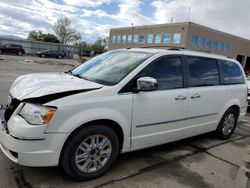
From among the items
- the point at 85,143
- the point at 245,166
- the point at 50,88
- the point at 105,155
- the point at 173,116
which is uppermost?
the point at 50,88

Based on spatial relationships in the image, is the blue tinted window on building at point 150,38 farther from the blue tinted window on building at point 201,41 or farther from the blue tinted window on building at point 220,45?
the blue tinted window on building at point 220,45

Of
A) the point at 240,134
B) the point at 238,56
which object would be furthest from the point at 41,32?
the point at 240,134

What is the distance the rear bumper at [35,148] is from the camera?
2.63 meters

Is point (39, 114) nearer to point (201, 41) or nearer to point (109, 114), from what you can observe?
point (109, 114)

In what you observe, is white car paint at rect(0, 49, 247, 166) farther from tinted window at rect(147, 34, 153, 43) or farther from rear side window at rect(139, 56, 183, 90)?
tinted window at rect(147, 34, 153, 43)

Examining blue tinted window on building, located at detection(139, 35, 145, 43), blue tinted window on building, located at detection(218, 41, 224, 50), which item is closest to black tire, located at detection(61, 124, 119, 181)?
blue tinted window on building, located at detection(139, 35, 145, 43)

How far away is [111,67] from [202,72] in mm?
1757

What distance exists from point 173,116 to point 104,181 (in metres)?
1.49

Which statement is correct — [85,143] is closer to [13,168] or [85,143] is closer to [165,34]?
[13,168]

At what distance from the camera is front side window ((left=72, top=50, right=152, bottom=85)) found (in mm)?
3367

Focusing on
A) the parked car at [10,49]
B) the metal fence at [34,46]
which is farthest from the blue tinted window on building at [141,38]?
the parked car at [10,49]

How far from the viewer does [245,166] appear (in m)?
4.00

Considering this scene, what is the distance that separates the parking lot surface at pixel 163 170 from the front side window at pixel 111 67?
1.33 metres

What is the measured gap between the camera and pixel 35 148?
8.70ft
